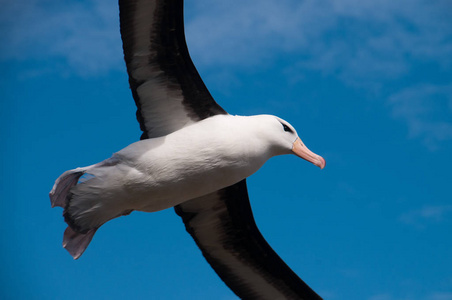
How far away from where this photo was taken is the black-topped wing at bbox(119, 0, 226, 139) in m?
10.7

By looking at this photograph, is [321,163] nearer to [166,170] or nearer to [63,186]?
[166,170]

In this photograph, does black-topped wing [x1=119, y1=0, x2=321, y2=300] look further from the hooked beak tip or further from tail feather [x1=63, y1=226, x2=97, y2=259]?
tail feather [x1=63, y1=226, x2=97, y2=259]

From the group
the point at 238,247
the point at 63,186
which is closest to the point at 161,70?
the point at 63,186

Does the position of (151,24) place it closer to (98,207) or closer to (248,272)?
(98,207)

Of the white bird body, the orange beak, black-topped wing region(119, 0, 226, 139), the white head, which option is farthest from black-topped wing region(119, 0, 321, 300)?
the orange beak

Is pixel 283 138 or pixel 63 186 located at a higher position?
pixel 283 138

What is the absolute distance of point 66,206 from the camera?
10.5 metres

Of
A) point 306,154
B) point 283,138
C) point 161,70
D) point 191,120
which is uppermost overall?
point 306,154

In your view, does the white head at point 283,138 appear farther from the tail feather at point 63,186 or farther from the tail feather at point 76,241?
the tail feather at point 76,241

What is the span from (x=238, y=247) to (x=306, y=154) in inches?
81.1

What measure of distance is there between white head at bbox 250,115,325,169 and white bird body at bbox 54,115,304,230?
187 millimetres

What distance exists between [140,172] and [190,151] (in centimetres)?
71

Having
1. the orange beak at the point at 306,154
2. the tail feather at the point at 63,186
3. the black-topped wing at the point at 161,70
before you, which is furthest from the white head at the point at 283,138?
the tail feather at the point at 63,186

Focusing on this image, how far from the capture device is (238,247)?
41.4ft
